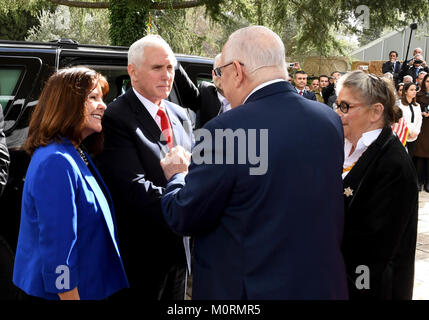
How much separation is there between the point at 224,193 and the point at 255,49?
1.72ft

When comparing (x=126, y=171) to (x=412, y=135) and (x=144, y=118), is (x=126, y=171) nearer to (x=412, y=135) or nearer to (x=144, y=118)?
(x=144, y=118)

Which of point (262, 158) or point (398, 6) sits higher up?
point (398, 6)

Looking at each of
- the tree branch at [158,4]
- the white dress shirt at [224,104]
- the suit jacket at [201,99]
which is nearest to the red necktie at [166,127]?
the suit jacket at [201,99]

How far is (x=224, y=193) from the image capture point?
1.54m

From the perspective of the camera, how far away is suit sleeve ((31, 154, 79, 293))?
5.97 feet

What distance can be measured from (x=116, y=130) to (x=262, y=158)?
3.12 ft

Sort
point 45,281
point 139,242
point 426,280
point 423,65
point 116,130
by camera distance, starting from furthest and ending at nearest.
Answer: point 423,65 → point 426,280 → point 139,242 → point 116,130 → point 45,281

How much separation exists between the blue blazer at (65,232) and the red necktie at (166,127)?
1.66ft

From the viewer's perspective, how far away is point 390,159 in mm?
2016

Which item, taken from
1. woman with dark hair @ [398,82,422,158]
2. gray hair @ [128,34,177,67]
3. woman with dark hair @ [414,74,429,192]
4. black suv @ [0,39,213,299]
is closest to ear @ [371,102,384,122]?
gray hair @ [128,34,177,67]

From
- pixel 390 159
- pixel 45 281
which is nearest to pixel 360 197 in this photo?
pixel 390 159

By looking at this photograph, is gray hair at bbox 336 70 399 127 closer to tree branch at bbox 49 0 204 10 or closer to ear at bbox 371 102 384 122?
ear at bbox 371 102 384 122

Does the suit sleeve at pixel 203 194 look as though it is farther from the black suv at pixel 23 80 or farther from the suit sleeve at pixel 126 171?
the black suv at pixel 23 80

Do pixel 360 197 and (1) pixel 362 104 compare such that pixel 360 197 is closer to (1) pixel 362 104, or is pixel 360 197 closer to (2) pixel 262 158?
(1) pixel 362 104
